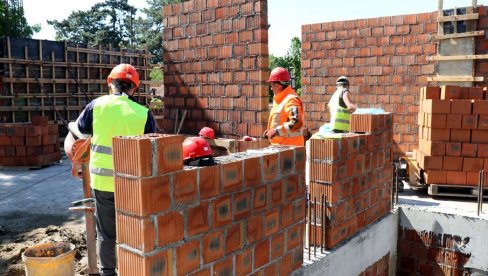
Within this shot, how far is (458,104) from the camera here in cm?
609

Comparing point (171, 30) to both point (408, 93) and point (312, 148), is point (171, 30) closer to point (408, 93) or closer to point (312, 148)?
point (312, 148)

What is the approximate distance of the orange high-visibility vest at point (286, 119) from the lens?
433 cm

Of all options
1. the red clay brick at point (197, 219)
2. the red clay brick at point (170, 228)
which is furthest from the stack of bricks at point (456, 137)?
the red clay brick at point (170, 228)

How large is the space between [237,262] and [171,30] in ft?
12.7

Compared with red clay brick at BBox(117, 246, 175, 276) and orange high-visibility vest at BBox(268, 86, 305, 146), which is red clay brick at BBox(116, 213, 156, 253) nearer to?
red clay brick at BBox(117, 246, 175, 276)

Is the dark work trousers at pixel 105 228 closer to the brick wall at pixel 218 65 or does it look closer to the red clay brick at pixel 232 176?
the red clay brick at pixel 232 176

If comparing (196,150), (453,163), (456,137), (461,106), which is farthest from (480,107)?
(196,150)

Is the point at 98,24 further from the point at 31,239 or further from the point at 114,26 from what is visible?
the point at 31,239

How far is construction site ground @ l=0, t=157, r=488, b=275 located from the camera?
4453mm

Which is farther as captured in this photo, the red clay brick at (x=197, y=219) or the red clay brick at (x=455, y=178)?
the red clay brick at (x=455, y=178)

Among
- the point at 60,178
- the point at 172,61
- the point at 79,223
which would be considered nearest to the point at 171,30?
the point at 172,61

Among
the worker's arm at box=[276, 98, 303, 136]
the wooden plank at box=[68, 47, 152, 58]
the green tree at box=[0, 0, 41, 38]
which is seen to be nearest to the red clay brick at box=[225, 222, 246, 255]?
the worker's arm at box=[276, 98, 303, 136]

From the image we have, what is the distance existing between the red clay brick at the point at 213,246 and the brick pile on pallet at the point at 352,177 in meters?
1.42

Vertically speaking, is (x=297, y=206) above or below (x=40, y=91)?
below
